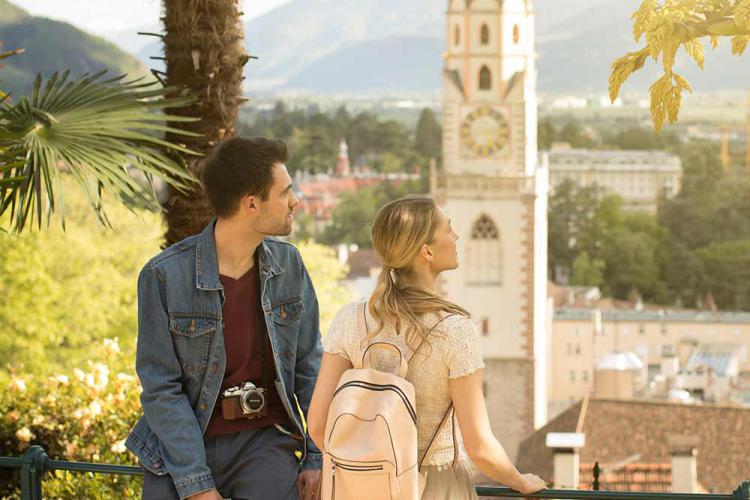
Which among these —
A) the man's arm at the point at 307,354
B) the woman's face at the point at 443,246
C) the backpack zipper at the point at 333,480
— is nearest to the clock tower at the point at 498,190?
the man's arm at the point at 307,354

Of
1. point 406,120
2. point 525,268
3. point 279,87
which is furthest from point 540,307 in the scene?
point 279,87

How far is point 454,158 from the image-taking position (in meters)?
44.5

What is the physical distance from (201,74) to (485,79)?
134ft

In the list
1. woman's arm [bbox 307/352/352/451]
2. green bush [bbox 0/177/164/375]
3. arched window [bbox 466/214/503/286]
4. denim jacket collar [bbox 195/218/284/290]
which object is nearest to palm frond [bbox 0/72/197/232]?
denim jacket collar [bbox 195/218/284/290]

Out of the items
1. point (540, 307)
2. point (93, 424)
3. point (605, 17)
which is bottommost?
point (540, 307)

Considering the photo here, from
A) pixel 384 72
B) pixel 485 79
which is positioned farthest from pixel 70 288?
pixel 384 72

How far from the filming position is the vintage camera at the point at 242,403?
3082 mm

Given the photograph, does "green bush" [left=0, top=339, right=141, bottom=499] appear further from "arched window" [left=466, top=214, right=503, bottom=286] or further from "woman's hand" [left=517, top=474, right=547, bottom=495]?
"arched window" [left=466, top=214, right=503, bottom=286]

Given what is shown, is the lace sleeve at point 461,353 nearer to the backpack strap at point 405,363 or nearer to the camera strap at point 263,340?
the backpack strap at point 405,363

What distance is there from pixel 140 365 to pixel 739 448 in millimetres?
23686

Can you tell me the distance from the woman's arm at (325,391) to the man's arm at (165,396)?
279 millimetres

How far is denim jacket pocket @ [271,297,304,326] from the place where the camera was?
3.15 m

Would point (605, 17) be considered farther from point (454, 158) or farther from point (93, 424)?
point (93, 424)

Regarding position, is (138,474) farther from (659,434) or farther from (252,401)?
(659,434)
